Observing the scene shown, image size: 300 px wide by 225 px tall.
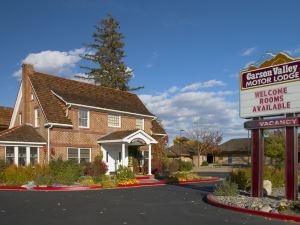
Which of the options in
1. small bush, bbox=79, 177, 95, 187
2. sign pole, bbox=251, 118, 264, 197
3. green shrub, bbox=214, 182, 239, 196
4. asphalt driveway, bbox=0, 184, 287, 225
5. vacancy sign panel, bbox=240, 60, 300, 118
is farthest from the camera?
small bush, bbox=79, 177, 95, 187

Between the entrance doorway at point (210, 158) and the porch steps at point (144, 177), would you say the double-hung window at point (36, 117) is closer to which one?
the porch steps at point (144, 177)

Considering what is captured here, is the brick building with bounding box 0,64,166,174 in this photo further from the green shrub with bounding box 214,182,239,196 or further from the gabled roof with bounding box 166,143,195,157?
the gabled roof with bounding box 166,143,195,157

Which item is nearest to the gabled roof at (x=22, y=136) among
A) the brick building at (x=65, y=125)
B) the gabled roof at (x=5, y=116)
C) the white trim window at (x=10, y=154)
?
the brick building at (x=65, y=125)

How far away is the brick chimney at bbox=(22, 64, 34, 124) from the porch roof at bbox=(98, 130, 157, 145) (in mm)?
5931

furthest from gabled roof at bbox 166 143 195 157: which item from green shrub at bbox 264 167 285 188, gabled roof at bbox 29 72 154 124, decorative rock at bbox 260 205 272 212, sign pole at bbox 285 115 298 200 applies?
decorative rock at bbox 260 205 272 212

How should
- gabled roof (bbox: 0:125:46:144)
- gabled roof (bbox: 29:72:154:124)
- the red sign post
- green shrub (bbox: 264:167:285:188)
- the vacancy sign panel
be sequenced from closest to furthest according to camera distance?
the red sign post < the vacancy sign panel < green shrub (bbox: 264:167:285:188) < gabled roof (bbox: 0:125:46:144) < gabled roof (bbox: 29:72:154:124)

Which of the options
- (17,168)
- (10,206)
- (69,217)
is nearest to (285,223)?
(69,217)

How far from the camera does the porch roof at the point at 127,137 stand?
32969mm

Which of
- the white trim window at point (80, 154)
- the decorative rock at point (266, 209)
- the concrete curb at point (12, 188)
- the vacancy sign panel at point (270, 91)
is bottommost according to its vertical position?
the concrete curb at point (12, 188)

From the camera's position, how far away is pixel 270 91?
17797mm

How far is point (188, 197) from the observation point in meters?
19.9

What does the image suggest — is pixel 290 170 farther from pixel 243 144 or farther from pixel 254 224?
pixel 243 144

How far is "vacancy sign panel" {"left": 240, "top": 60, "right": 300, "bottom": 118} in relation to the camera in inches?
666

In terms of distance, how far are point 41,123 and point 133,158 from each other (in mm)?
9334
